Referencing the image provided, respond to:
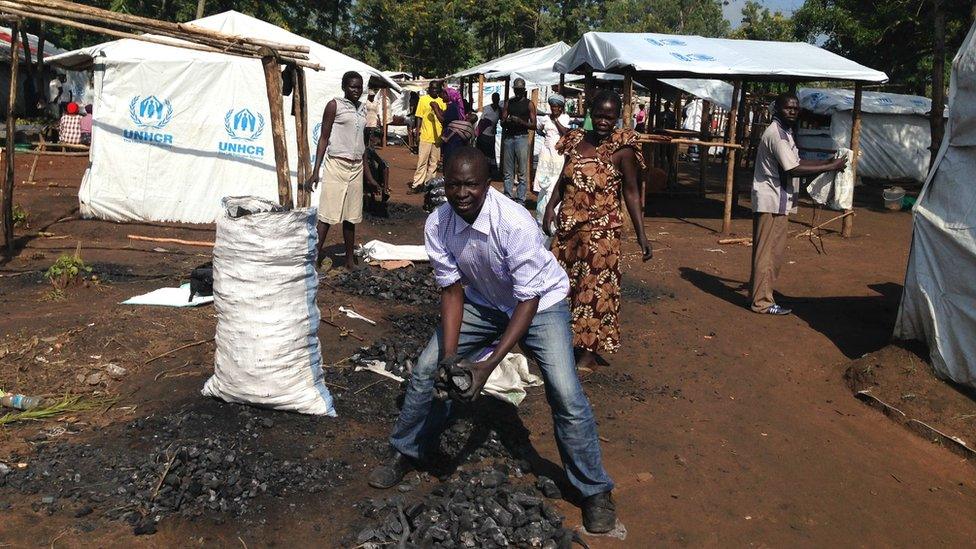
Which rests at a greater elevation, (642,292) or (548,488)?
(642,292)

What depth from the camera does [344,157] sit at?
748cm

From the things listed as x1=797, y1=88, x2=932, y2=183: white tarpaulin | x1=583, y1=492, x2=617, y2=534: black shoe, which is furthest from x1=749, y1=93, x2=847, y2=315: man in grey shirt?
x1=797, y1=88, x2=932, y2=183: white tarpaulin

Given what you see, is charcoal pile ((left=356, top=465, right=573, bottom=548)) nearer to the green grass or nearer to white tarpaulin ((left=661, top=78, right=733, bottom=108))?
the green grass

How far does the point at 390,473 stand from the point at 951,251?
410 cm

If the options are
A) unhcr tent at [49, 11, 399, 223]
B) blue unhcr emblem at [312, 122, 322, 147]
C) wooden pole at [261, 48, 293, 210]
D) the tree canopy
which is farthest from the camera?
the tree canopy

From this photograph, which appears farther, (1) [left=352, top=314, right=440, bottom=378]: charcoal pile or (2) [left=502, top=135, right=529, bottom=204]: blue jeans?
(2) [left=502, top=135, right=529, bottom=204]: blue jeans

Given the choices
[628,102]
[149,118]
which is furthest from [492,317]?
[149,118]

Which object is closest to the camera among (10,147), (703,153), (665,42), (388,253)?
(10,147)

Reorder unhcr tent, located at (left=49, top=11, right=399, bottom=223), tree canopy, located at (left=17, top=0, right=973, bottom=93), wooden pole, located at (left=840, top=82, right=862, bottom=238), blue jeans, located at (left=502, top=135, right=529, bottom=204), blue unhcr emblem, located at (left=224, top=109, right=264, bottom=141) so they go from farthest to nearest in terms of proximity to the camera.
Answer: tree canopy, located at (left=17, top=0, right=973, bottom=93) → blue jeans, located at (left=502, top=135, right=529, bottom=204) → wooden pole, located at (left=840, top=82, right=862, bottom=238) → blue unhcr emblem, located at (left=224, top=109, right=264, bottom=141) → unhcr tent, located at (left=49, top=11, right=399, bottom=223)

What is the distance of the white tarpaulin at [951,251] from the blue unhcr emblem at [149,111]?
8.63 meters

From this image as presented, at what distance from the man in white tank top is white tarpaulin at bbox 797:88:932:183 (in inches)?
567

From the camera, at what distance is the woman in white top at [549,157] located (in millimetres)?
9508

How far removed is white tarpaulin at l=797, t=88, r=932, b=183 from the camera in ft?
61.3

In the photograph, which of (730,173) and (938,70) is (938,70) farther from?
(730,173)
